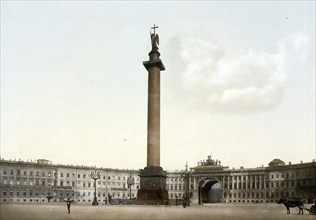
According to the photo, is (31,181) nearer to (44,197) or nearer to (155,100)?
Answer: (44,197)

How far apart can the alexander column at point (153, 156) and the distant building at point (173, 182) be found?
4073 cm

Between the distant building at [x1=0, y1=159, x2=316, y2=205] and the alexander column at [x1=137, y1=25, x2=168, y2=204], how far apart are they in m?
40.7

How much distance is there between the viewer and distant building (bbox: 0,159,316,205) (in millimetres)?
94438

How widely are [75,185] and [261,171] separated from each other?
48.9 meters

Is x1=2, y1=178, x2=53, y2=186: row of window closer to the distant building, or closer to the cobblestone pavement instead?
the distant building

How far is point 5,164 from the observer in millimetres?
93688

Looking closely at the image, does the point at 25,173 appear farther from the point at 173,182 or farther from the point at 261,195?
the point at 261,195

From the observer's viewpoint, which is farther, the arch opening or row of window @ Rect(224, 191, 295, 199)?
the arch opening

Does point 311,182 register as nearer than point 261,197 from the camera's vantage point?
Yes

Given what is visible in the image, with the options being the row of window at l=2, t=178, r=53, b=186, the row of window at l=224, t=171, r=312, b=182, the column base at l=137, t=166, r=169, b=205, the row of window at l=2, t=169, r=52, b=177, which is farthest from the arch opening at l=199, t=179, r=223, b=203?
the column base at l=137, t=166, r=169, b=205

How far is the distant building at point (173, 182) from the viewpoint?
310 feet

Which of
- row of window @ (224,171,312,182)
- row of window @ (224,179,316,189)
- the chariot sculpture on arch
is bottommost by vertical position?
row of window @ (224,179,316,189)

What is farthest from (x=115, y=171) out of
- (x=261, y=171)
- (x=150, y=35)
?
(x=150, y=35)

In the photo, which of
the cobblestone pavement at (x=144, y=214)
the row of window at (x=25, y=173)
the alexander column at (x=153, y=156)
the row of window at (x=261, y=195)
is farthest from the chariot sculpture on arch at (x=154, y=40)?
the row of window at (x=261, y=195)
